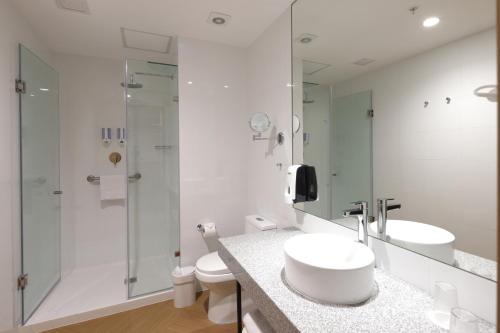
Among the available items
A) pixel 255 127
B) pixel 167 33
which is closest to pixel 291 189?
pixel 255 127

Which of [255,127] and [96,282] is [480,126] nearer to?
[255,127]

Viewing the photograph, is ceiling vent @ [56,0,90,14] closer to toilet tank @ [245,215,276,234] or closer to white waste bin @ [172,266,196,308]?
toilet tank @ [245,215,276,234]

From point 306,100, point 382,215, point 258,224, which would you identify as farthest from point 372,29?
point 258,224

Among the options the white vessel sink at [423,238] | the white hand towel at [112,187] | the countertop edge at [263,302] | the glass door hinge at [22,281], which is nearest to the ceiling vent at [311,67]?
the white vessel sink at [423,238]

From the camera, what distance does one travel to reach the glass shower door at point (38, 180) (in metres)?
1.95

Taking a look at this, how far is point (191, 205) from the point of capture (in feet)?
7.89

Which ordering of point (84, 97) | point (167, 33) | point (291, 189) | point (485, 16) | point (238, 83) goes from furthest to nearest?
1. point (84, 97)
2. point (238, 83)
3. point (167, 33)
4. point (291, 189)
5. point (485, 16)

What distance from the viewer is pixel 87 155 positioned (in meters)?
2.84

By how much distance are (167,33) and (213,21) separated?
487mm

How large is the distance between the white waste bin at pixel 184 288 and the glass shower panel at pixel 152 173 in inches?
8.2

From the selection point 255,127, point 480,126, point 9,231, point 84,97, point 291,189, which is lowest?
point 9,231

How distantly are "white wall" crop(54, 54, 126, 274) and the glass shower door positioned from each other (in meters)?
0.13

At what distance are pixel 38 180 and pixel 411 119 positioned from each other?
113 inches

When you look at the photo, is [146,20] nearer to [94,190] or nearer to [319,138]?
[319,138]
